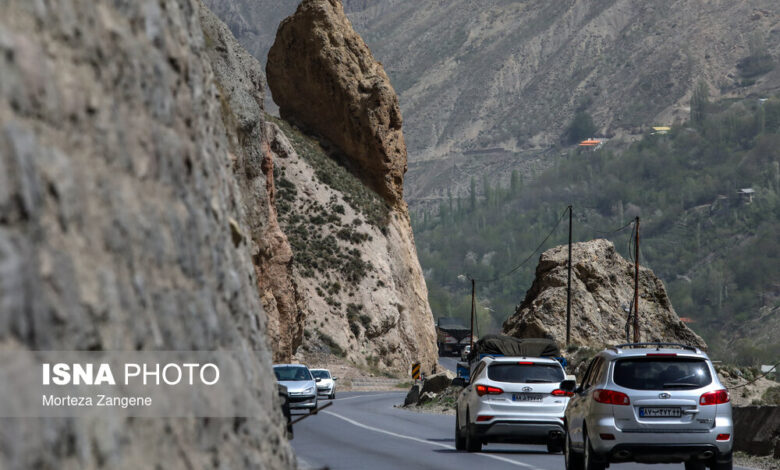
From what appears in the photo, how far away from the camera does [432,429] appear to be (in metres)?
27.3

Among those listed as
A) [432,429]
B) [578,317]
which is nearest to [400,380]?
[578,317]

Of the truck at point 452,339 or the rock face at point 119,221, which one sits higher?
the truck at point 452,339

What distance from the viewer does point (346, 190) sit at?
3312 inches

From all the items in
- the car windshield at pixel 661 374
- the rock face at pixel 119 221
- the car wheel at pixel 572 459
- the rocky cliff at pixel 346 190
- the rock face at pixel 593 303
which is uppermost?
the rocky cliff at pixel 346 190

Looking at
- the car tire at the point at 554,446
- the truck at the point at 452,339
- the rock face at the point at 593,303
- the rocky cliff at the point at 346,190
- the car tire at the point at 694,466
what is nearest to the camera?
the car tire at the point at 694,466

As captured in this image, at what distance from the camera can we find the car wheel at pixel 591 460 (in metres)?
14.2

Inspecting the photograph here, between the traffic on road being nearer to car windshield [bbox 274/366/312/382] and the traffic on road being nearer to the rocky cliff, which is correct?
car windshield [bbox 274/366/312/382]

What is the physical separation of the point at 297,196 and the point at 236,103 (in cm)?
6034

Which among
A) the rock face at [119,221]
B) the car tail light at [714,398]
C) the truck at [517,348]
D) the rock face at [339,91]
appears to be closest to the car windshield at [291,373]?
the truck at [517,348]

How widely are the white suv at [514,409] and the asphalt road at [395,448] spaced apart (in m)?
0.33

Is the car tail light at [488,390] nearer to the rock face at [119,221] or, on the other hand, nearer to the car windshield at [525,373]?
the car windshield at [525,373]

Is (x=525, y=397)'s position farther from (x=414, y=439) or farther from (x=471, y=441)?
(x=414, y=439)

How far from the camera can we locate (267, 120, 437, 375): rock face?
249 ft

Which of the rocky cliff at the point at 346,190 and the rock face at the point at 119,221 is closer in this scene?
the rock face at the point at 119,221
